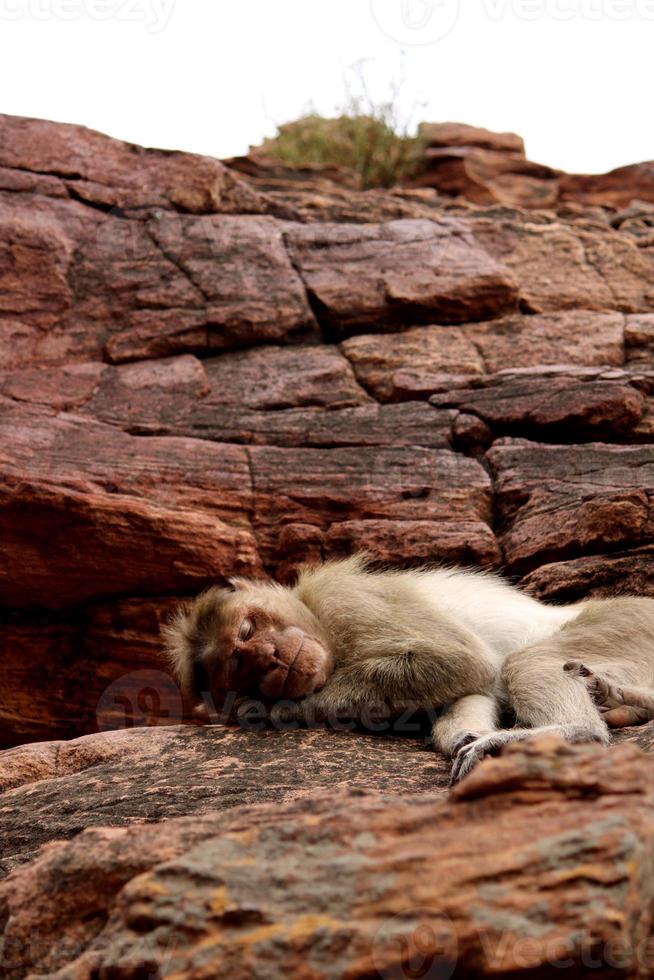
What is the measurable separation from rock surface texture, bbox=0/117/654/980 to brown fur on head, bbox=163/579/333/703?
284 millimetres

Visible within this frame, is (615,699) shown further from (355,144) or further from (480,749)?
(355,144)

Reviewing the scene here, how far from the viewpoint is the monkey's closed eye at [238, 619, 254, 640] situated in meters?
5.59

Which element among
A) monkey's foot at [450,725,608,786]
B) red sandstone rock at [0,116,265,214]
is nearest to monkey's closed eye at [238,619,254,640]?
monkey's foot at [450,725,608,786]

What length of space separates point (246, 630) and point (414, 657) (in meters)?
0.90

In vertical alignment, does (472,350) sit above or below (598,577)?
above

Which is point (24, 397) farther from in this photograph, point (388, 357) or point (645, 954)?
point (645, 954)

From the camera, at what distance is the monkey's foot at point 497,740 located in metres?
4.33

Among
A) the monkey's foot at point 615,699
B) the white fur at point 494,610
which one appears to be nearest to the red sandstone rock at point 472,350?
the white fur at point 494,610

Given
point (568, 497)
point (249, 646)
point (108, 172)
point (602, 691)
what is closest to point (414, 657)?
point (249, 646)

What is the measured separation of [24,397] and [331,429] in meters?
2.32

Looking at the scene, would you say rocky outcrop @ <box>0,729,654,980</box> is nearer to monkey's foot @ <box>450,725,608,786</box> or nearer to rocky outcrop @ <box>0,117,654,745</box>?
monkey's foot @ <box>450,725,608,786</box>

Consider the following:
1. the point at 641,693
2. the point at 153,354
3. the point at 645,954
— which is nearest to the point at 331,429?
the point at 153,354

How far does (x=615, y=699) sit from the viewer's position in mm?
4926

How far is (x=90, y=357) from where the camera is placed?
8.46 m
